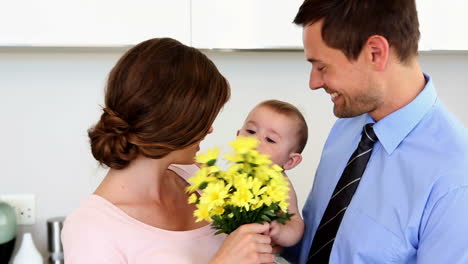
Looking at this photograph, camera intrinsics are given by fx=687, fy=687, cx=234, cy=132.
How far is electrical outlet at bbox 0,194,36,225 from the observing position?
2383mm

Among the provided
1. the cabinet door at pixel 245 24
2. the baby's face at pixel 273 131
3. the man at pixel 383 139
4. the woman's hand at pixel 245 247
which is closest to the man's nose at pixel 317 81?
the man at pixel 383 139

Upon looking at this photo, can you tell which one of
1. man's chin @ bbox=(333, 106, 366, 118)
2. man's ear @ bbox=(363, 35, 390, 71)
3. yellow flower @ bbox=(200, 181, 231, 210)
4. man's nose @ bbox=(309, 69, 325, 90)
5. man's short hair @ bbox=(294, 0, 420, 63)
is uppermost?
man's short hair @ bbox=(294, 0, 420, 63)

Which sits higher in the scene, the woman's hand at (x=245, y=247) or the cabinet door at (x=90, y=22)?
the cabinet door at (x=90, y=22)

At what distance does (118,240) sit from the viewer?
144 cm

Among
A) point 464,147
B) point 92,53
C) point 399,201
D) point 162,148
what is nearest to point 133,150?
point 162,148

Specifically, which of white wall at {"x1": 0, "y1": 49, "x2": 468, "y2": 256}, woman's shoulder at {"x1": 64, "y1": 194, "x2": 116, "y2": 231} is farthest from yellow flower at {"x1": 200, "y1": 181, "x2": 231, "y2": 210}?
white wall at {"x1": 0, "y1": 49, "x2": 468, "y2": 256}

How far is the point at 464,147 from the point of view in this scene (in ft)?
4.74

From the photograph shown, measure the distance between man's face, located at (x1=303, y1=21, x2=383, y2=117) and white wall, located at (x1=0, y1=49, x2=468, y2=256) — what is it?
2.62 feet

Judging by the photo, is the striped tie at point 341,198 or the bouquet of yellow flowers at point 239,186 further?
the striped tie at point 341,198

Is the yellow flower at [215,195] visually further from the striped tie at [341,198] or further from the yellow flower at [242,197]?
the striped tie at [341,198]

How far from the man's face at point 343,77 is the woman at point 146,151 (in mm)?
239

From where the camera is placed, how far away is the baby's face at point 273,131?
1863 mm

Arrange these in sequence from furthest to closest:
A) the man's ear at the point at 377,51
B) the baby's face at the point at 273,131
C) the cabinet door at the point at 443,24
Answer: the cabinet door at the point at 443,24
the baby's face at the point at 273,131
the man's ear at the point at 377,51

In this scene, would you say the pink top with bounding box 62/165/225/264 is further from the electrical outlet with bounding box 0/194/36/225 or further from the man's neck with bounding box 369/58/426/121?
the electrical outlet with bounding box 0/194/36/225
